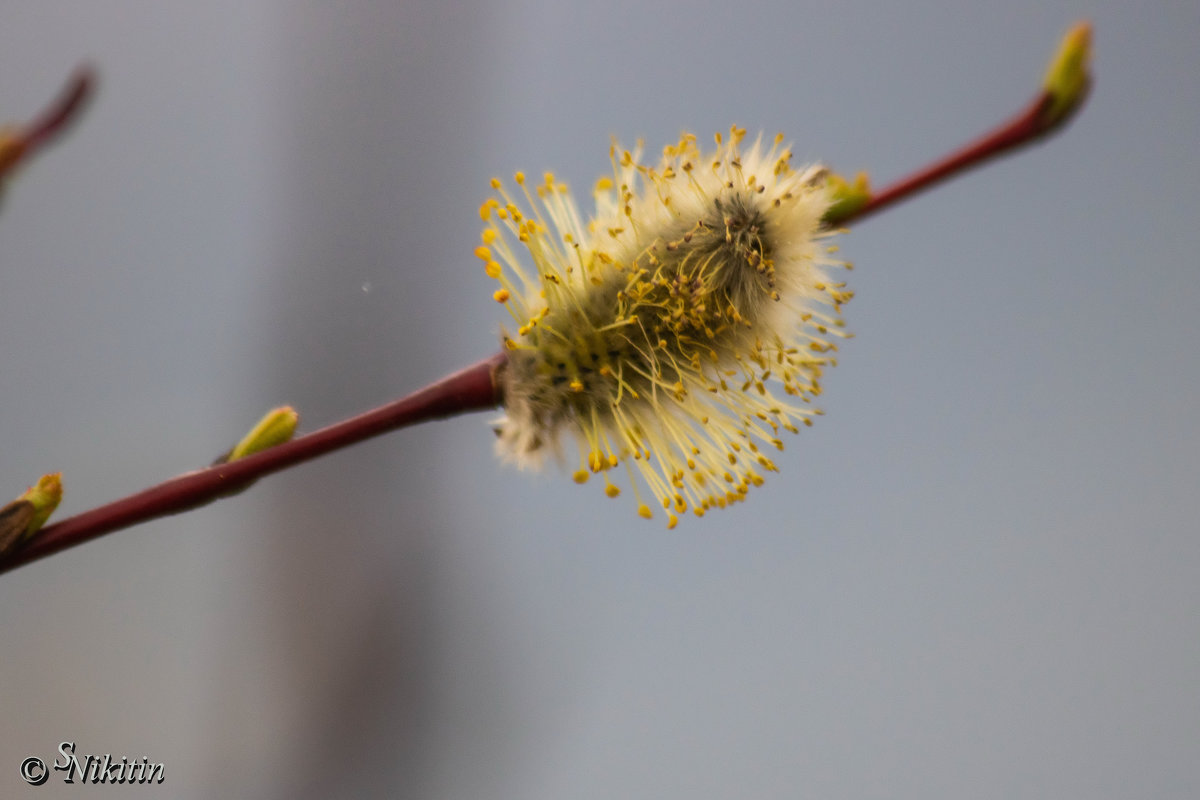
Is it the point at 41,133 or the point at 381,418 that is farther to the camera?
the point at 381,418

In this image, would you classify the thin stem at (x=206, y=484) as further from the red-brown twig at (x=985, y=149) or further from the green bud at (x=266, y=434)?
the red-brown twig at (x=985, y=149)

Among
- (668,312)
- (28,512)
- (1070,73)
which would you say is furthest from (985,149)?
(28,512)

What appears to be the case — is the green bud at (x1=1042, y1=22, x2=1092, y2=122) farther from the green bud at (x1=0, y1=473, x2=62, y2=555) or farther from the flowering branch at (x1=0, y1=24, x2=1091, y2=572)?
the green bud at (x1=0, y1=473, x2=62, y2=555)

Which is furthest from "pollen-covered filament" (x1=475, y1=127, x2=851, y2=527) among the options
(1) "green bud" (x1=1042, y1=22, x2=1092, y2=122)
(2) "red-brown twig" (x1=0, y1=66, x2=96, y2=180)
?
(2) "red-brown twig" (x1=0, y1=66, x2=96, y2=180)

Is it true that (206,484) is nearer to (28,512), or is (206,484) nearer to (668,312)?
(28,512)

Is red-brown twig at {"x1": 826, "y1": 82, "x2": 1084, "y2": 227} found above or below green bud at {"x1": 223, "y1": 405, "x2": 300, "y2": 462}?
below

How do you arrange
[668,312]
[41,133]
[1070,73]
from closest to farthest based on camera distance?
[41,133] < [1070,73] < [668,312]

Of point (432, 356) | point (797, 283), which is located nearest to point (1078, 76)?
point (797, 283)

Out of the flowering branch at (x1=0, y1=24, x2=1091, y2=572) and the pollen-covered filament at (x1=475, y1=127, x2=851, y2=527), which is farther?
the pollen-covered filament at (x1=475, y1=127, x2=851, y2=527)
